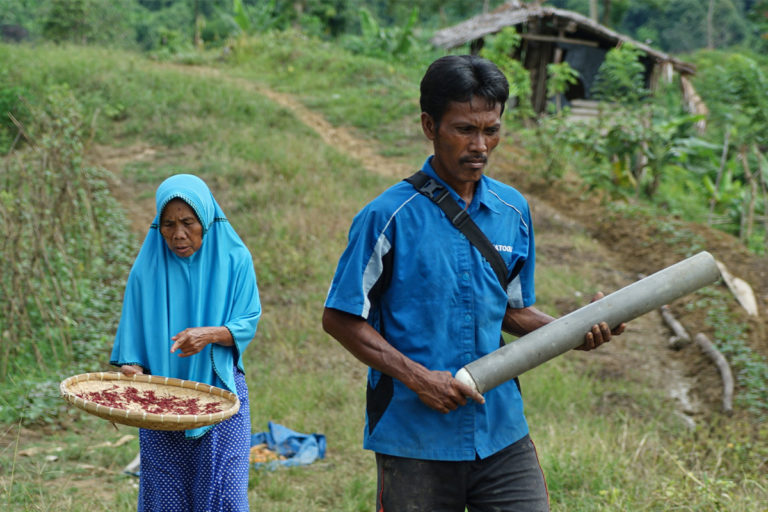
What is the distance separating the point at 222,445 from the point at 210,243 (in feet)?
2.40

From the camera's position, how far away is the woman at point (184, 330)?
2.87 m

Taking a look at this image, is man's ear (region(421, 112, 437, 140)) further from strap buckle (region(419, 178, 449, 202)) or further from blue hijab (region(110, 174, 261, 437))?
blue hijab (region(110, 174, 261, 437))

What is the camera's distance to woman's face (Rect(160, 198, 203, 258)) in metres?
2.83

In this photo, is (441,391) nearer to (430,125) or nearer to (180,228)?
(430,125)

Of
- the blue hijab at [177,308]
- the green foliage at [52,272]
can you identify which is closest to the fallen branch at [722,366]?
the blue hijab at [177,308]

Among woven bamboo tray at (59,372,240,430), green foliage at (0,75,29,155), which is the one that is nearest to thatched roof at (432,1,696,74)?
green foliage at (0,75,29,155)

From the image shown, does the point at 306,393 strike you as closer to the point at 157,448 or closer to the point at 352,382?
the point at 352,382

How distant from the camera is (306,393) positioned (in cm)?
563

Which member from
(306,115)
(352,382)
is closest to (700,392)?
(352,382)

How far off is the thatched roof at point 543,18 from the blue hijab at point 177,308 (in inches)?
612

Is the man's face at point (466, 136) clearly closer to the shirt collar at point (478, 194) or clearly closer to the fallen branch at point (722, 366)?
the shirt collar at point (478, 194)

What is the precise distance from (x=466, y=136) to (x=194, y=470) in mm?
1575

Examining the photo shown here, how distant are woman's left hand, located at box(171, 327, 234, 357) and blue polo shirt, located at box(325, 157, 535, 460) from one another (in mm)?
715

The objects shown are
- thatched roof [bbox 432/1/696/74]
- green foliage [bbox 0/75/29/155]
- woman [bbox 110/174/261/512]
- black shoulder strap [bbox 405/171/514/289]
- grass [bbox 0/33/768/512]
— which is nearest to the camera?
black shoulder strap [bbox 405/171/514/289]
